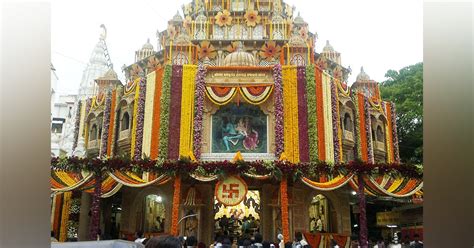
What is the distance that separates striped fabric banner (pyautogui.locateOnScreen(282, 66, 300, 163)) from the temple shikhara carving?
2.1 inches

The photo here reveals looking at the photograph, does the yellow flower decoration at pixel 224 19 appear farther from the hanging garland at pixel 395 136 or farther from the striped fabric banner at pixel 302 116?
the hanging garland at pixel 395 136

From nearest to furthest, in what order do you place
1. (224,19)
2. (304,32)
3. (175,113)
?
(175,113), (224,19), (304,32)

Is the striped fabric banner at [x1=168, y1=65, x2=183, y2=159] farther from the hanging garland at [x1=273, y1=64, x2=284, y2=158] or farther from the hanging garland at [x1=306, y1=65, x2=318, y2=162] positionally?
the hanging garland at [x1=306, y1=65, x2=318, y2=162]

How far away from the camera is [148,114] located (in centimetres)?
2219

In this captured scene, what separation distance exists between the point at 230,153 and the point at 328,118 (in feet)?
17.8

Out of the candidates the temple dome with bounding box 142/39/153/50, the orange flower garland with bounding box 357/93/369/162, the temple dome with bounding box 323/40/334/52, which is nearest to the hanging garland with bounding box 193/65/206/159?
the orange flower garland with bounding box 357/93/369/162

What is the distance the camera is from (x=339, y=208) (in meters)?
21.8

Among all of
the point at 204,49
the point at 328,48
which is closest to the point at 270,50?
the point at 204,49

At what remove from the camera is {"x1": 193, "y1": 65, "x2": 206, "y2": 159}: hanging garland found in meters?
21.2

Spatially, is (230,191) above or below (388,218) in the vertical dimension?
above

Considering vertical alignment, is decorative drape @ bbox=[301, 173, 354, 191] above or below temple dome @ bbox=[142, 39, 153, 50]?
below

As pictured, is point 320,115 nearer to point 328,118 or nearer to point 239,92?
point 328,118

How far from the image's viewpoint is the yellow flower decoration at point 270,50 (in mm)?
28281
